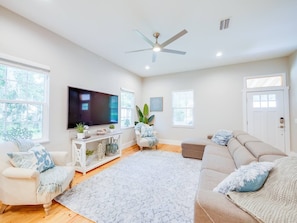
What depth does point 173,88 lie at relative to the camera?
5.60 m

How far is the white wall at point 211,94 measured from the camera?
14.5ft

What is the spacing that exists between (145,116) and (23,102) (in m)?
3.98

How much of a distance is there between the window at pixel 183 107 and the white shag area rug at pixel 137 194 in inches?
91.4

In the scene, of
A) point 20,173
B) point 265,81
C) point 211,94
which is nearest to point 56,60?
point 20,173

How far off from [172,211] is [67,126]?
8.70 ft

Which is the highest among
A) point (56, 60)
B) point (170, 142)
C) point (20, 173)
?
point (56, 60)

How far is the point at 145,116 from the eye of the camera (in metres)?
5.82

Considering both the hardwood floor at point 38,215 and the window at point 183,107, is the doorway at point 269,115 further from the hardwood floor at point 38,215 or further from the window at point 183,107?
the hardwood floor at point 38,215

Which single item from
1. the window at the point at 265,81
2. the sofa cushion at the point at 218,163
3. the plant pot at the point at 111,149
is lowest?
the plant pot at the point at 111,149

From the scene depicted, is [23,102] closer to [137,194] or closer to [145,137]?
[137,194]

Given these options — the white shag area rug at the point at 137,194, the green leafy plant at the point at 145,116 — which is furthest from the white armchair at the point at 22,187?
the green leafy plant at the point at 145,116

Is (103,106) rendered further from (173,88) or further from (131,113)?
(173,88)

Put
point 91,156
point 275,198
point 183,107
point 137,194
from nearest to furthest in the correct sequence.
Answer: point 275,198 → point 137,194 → point 91,156 → point 183,107

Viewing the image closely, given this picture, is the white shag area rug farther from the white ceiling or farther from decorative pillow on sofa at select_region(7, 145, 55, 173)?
the white ceiling
